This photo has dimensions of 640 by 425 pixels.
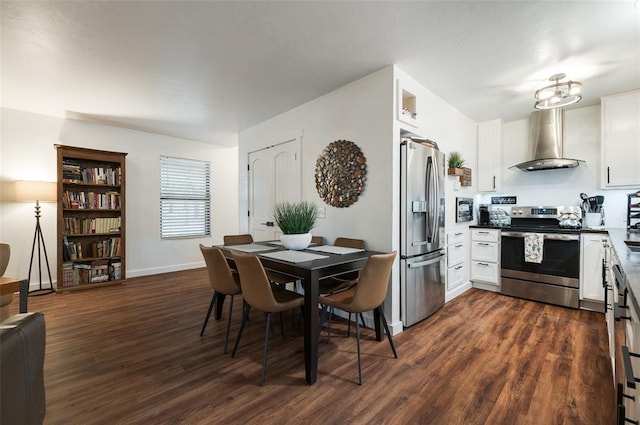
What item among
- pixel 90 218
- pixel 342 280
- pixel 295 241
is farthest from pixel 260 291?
pixel 90 218

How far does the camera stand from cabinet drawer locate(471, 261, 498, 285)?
150 inches

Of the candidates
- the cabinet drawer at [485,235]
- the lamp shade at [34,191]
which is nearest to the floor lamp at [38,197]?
the lamp shade at [34,191]

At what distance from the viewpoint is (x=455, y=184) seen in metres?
3.71

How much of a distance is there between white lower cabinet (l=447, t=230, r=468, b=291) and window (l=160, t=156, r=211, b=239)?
461 cm

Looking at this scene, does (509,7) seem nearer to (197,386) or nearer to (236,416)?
(236,416)

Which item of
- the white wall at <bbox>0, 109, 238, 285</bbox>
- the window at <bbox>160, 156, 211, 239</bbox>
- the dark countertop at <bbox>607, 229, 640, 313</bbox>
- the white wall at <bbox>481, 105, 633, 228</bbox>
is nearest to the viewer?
the dark countertop at <bbox>607, 229, 640, 313</bbox>

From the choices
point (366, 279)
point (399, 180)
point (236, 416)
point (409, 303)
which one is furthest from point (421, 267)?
point (236, 416)

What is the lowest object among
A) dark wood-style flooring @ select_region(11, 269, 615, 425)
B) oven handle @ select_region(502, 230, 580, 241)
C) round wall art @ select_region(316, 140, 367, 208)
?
dark wood-style flooring @ select_region(11, 269, 615, 425)

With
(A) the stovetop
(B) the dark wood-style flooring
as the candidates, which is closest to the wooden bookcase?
(B) the dark wood-style flooring

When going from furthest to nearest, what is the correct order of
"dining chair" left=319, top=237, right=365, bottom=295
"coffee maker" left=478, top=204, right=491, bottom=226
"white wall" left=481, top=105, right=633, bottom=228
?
"coffee maker" left=478, top=204, right=491, bottom=226 → "white wall" left=481, top=105, right=633, bottom=228 → "dining chair" left=319, top=237, right=365, bottom=295

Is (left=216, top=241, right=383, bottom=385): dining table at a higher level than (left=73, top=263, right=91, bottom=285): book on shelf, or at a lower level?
higher

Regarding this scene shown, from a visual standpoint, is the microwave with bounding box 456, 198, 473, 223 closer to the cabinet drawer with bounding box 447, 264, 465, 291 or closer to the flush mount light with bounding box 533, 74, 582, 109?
the cabinet drawer with bounding box 447, 264, 465, 291

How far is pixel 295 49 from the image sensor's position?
2.38m

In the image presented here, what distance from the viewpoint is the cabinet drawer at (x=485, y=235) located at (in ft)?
12.5
